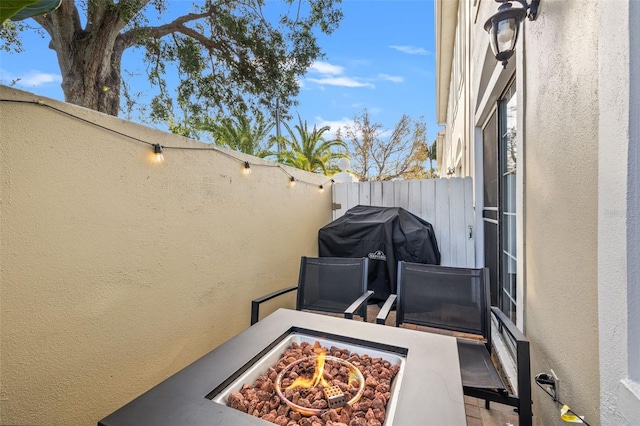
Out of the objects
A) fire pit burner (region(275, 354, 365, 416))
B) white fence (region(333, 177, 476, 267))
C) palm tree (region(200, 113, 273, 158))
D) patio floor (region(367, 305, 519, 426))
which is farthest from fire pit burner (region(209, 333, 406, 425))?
palm tree (region(200, 113, 273, 158))

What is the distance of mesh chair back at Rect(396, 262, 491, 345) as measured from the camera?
235cm

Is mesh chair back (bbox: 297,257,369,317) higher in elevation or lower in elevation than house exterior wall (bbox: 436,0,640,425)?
lower

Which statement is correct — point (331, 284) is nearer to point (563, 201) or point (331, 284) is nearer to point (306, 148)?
point (563, 201)

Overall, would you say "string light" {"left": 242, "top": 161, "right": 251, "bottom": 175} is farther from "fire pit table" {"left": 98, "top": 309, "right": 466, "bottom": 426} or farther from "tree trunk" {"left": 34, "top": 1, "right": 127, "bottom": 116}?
"tree trunk" {"left": 34, "top": 1, "right": 127, "bottom": 116}

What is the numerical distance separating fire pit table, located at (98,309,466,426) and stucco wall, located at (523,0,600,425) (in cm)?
49

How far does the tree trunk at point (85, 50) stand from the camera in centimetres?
404

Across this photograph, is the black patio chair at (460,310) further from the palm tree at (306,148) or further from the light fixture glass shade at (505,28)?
the palm tree at (306,148)

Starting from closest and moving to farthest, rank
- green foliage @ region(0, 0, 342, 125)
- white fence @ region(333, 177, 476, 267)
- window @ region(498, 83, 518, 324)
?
window @ region(498, 83, 518, 324) → white fence @ region(333, 177, 476, 267) → green foliage @ region(0, 0, 342, 125)

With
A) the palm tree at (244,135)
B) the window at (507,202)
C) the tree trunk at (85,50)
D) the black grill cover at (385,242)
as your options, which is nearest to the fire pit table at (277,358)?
the window at (507,202)

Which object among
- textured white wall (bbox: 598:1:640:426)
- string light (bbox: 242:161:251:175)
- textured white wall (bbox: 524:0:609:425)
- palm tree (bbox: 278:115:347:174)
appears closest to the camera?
textured white wall (bbox: 598:1:640:426)

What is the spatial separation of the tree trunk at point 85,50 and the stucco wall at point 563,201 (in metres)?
5.08

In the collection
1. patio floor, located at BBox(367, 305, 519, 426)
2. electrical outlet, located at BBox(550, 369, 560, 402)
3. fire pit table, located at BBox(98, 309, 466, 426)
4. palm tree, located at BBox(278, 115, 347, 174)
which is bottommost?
patio floor, located at BBox(367, 305, 519, 426)

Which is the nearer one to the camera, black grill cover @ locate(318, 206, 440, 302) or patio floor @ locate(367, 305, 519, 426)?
patio floor @ locate(367, 305, 519, 426)

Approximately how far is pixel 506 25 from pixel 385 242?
2.83m
